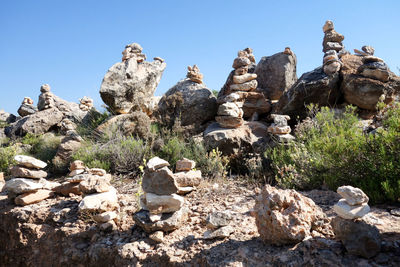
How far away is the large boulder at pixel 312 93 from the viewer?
6.95 meters

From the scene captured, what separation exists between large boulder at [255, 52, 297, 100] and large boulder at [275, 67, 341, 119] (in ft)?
3.81

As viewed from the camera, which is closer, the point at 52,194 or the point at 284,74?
the point at 52,194

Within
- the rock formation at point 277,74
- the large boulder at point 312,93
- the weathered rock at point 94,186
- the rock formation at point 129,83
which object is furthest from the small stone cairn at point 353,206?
the rock formation at point 129,83

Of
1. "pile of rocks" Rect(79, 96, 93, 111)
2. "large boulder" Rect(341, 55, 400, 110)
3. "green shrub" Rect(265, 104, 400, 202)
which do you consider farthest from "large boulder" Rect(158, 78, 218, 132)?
"pile of rocks" Rect(79, 96, 93, 111)

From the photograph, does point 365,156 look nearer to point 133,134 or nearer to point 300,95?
point 300,95

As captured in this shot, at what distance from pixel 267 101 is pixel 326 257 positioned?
6391mm

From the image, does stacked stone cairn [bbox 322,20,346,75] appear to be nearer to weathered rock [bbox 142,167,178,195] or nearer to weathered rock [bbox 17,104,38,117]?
weathered rock [bbox 142,167,178,195]

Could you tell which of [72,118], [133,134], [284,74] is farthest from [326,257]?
[72,118]

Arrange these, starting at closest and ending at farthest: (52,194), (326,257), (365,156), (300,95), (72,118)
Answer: (326,257)
(365,156)
(52,194)
(300,95)
(72,118)

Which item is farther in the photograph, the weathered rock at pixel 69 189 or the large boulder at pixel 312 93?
the large boulder at pixel 312 93

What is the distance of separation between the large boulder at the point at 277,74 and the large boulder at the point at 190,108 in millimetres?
1970

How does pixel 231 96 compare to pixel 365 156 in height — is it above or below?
above

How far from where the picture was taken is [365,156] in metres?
3.36

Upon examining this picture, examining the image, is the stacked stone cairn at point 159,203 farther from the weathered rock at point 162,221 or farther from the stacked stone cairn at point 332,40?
the stacked stone cairn at point 332,40
